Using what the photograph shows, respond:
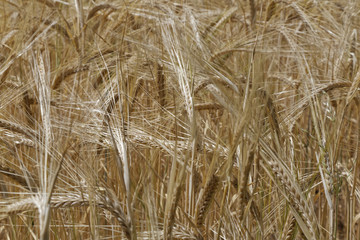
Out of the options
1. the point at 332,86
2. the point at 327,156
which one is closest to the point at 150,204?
the point at 327,156

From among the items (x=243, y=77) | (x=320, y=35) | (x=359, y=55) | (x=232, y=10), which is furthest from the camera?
(x=232, y=10)

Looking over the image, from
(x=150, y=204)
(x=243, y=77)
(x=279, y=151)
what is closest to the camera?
(x=150, y=204)

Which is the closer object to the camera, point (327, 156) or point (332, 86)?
point (327, 156)

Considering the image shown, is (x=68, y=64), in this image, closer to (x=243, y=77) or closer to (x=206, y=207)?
(x=243, y=77)

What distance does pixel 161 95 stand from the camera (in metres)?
1.17

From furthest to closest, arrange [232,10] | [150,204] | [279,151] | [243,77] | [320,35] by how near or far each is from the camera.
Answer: [232,10]
[320,35]
[243,77]
[279,151]
[150,204]

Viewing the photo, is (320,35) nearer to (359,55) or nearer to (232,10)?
(359,55)

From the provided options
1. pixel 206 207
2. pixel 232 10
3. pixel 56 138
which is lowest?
pixel 206 207

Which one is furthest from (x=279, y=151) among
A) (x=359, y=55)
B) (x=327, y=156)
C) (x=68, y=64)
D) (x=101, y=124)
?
(x=359, y=55)

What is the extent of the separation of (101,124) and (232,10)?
105 centimetres

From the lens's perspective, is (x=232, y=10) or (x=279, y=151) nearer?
(x=279, y=151)

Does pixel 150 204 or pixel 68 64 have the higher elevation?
pixel 68 64

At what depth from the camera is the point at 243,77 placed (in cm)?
110

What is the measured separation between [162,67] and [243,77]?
0.20 m
